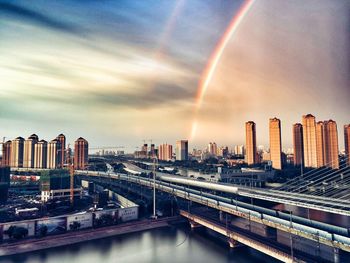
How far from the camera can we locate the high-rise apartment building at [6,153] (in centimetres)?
2541

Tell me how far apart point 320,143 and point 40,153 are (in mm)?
26725

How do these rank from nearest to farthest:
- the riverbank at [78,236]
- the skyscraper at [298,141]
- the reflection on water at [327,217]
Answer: the riverbank at [78,236] < the reflection on water at [327,217] < the skyscraper at [298,141]

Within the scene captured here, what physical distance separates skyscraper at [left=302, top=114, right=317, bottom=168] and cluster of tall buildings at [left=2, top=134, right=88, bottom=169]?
2188 centimetres

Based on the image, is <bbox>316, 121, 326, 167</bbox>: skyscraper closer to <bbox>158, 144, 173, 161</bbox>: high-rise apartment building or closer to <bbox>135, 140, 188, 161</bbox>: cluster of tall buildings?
<bbox>135, 140, 188, 161</bbox>: cluster of tall buildings

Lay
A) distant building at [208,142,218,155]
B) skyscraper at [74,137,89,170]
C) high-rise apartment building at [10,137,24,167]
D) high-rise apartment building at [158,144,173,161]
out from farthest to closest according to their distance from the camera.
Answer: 1. distant building at [208,142,218,155]
2. high-rise apartment building at [158,144,173,161]
3. skyscraper at [74,137,89,170]
4. high-rise apartment building at [10,137,24,167]

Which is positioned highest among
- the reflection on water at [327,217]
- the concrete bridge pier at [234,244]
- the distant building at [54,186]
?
the distant building at [54,186]

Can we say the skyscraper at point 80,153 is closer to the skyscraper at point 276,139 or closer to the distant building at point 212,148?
the skyscraper at point 276,139

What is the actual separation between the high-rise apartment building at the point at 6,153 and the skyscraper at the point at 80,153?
615 centimetres

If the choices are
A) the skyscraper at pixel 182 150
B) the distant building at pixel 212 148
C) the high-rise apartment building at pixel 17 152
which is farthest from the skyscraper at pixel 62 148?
the distant building at pixel 212 148

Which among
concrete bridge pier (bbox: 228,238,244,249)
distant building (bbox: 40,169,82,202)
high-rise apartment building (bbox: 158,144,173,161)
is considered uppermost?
high-rise apartment building (bbox: 158,144,173,161)

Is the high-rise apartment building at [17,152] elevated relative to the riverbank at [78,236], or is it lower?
elevated

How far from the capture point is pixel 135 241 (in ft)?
28.9

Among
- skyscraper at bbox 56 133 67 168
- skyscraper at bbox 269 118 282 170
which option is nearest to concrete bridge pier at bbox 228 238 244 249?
skyscraper at bbox 269 118 282 170

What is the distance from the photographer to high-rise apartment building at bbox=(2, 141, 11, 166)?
25.4 m
